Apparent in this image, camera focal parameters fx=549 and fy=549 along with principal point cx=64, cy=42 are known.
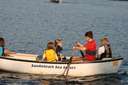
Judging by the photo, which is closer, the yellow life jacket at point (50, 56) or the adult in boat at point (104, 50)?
the yellow life jacket at point (50, 56)

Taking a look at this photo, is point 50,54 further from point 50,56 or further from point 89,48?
point 89,48

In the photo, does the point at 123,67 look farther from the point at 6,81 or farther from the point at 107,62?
the point at 6,81

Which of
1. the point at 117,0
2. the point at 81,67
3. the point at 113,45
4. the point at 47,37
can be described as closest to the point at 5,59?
the point at 81,67

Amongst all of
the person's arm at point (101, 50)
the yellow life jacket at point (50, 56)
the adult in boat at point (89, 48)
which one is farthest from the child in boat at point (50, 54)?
the person's arm at point (101, 50)

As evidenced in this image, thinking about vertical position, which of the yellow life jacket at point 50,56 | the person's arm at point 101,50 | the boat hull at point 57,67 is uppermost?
the person's arm at point 101,50

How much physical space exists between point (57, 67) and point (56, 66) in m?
0.07

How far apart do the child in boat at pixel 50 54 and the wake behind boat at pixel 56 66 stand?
32 cm

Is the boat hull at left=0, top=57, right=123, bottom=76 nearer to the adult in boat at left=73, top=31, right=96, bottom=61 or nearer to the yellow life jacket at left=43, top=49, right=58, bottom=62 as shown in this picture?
the yellow life jacket at left=43, top=49, right=58, bottom=62

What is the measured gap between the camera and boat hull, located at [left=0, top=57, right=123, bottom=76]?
1025 inches

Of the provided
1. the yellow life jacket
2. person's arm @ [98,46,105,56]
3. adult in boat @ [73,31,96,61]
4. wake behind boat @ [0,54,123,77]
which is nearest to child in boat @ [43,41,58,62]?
the yellow life jacket

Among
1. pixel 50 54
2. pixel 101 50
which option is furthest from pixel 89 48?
pixel 50 54

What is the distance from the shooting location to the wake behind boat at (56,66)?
26.0 metres

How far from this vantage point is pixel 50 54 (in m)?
26.0

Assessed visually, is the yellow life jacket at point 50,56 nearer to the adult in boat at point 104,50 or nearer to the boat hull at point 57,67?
the boat hull at point 57,67
